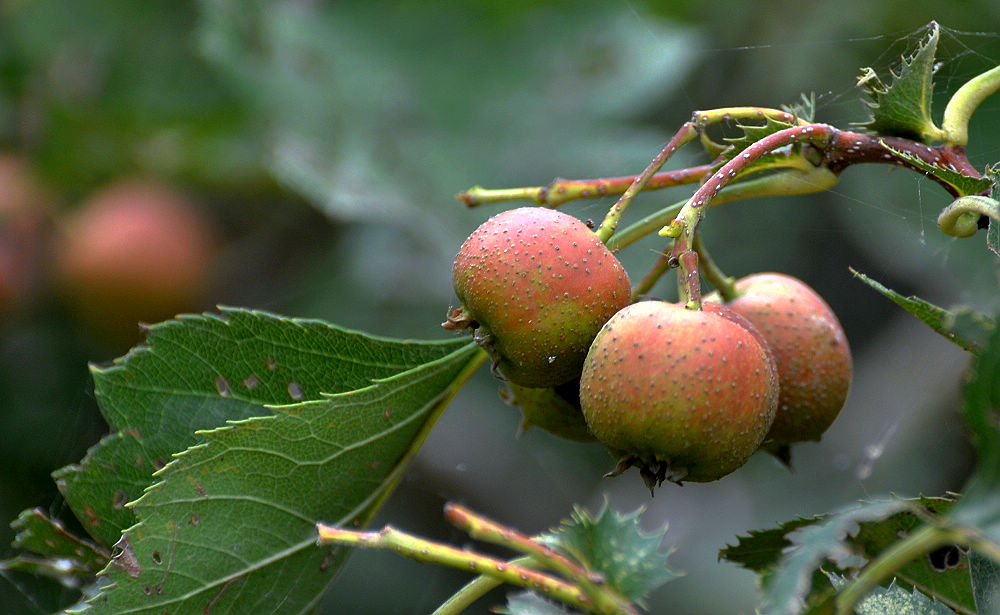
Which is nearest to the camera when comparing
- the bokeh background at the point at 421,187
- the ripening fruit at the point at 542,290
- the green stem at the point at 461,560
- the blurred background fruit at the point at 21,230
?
the green stem at the point at 461,560

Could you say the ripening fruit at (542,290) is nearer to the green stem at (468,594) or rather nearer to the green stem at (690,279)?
the green stem at (690,279)

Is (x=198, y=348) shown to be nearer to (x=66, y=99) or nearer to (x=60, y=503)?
(x=60, y=503)

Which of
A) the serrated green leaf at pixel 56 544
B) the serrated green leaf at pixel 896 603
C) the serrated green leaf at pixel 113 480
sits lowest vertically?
the serrated green leaf at pixel 896 603

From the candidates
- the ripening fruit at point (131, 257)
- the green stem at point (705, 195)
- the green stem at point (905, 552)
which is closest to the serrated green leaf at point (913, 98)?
the green stem at point (705, 195)

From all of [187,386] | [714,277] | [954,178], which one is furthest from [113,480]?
[954,178]

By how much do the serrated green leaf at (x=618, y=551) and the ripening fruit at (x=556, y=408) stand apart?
258 millimetres

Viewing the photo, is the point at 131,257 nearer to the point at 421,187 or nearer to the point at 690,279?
the point at 421,187

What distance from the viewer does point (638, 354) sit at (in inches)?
33.0

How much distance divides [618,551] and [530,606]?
0.13 meters

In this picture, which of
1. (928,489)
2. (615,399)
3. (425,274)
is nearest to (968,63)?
(928,489)

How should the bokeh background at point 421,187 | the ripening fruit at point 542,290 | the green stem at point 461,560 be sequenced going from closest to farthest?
the green stem at point 461,560
the ripening fruit at point 542,290
the bokeh background at point 421,187

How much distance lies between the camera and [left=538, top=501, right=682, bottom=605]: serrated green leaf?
28.3 inches

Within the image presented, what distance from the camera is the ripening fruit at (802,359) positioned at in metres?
1.03

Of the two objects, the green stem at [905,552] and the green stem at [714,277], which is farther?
the green stem at [714,277]
